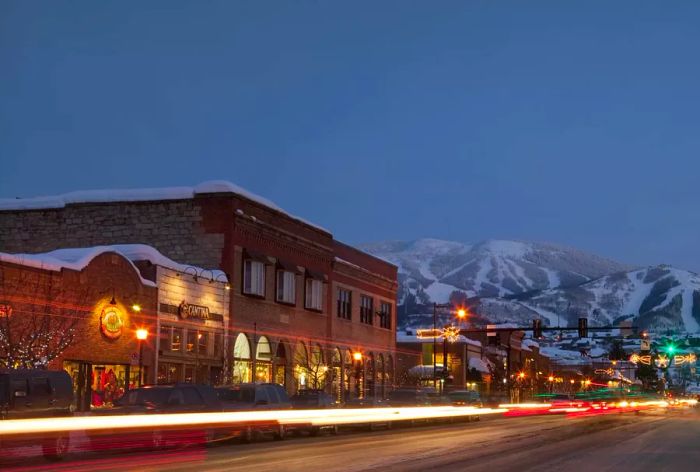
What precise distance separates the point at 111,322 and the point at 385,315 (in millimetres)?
34375

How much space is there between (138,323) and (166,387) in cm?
1214

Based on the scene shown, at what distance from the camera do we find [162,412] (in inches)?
982

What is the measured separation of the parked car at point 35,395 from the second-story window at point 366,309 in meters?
40.9

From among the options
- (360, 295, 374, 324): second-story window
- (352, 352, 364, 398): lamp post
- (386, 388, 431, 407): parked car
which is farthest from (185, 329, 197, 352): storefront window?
(360, 295, 374, 324): second-story window

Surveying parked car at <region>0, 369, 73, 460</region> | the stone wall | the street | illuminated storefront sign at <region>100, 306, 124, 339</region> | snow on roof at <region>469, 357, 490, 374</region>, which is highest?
the stone wall

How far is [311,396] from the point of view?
38.0 m

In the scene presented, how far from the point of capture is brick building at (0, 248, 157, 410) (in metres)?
31.3

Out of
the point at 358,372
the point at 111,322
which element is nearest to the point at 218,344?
the point at 111,322

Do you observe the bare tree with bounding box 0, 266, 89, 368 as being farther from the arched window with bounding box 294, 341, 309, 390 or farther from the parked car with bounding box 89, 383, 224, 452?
the arched window with bounding box 294, 341, 309, 390

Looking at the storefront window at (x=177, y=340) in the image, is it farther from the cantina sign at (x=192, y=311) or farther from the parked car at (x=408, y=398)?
the parked car at (x=408, y=398)

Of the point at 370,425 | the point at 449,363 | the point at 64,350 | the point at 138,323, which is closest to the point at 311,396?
the point at 370,425

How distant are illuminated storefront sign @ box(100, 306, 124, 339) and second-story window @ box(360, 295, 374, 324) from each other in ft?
93.1

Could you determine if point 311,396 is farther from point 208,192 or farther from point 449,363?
point 449,363

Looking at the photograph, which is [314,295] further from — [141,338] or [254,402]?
[254,402]
